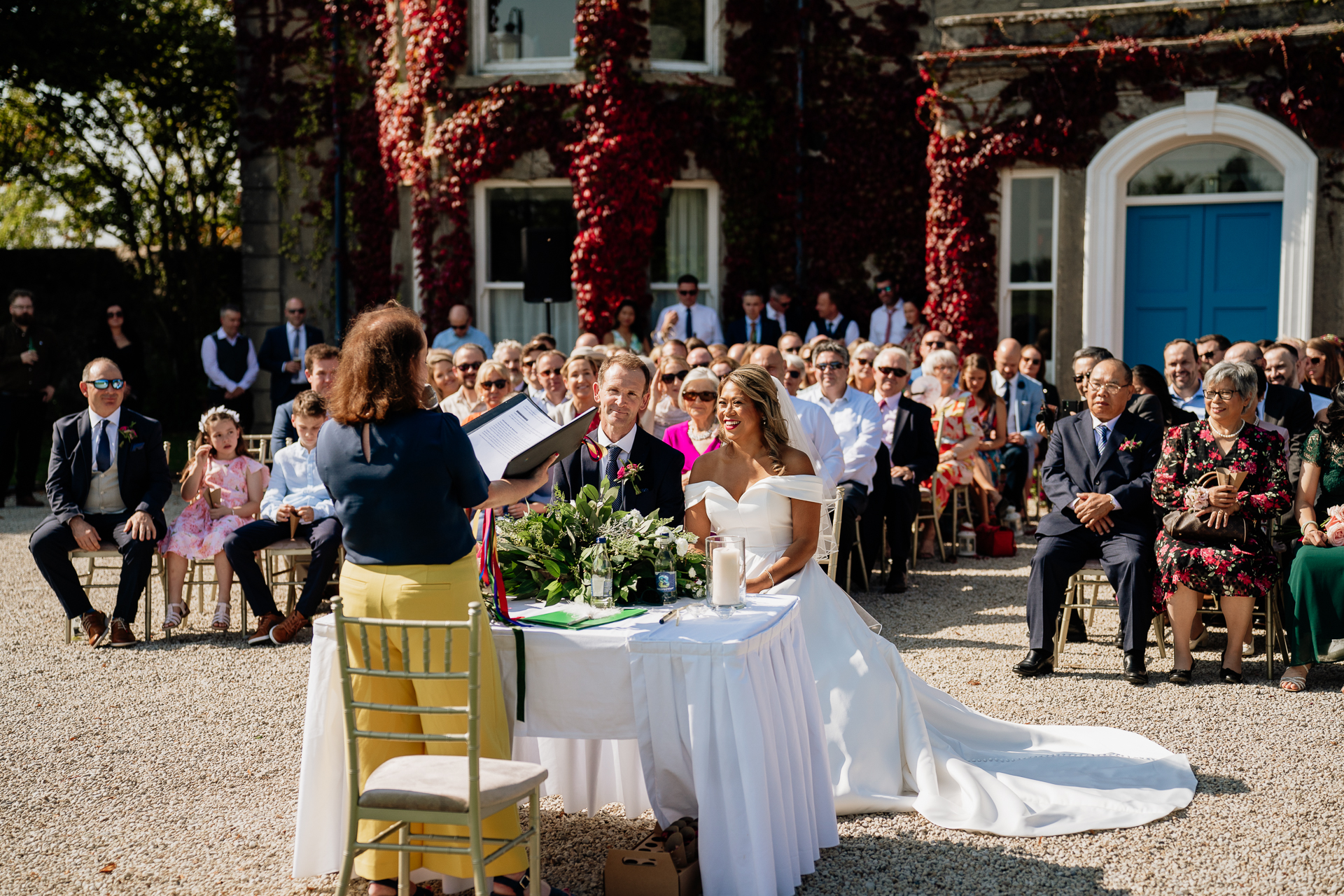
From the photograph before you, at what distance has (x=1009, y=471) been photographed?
34.7 ft

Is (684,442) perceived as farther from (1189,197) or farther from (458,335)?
(1189,197)

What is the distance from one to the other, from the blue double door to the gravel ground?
5.76 meters

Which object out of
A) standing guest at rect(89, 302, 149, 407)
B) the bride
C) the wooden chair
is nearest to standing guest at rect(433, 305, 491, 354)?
standing guest at rect(89, 302, 149, 407)

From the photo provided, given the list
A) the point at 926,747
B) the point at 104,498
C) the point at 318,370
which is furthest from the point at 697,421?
the point at 104,498

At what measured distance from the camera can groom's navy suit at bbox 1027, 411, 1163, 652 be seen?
20.6ft

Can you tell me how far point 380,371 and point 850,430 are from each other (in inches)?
210

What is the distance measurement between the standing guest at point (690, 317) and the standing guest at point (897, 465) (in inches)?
162

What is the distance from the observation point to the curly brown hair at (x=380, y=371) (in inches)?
138

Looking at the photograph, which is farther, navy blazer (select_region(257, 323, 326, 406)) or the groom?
navy blazer (select_region(257, 323, 326, 406))

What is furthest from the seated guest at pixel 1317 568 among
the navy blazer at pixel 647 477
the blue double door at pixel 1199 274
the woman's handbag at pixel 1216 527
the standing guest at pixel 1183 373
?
the blue double door at pixel 1199 274

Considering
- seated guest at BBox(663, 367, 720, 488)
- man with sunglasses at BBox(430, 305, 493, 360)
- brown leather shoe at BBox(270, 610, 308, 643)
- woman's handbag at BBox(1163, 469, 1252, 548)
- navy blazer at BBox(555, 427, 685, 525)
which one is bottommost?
brown leather shoe at BBox(270, 610, 308, 643)

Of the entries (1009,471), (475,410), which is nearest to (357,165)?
(475,410)

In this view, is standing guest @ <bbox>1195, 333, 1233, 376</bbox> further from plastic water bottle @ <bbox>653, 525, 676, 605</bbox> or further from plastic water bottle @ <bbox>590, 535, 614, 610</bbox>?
plastic water bottle @ <bbox>590, 535, 614, 610</bbox>

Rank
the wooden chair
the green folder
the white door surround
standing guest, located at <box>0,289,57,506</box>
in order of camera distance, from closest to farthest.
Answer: the wooden chair
the green folder
the white door surround
standing guest, located at <box>0,289,57,506</box>
